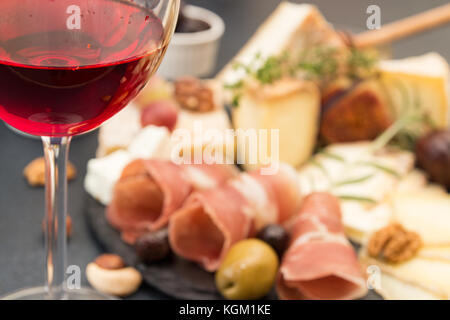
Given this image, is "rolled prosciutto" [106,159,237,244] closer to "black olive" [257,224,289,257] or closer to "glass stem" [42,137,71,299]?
"black olive" [257,224,289,257]

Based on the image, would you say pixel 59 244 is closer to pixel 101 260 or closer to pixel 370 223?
pixel 101 260

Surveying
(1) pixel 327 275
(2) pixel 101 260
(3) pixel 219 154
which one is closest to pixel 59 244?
(2) pixel 101 260

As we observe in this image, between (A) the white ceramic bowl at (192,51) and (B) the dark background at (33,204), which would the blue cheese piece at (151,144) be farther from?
(A) the white ceramic bowl at (192,51)

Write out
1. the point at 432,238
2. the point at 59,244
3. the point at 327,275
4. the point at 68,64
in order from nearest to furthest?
the point at 68,64 < the point at 59,244 < the point at 327,275 < the point at 432,238

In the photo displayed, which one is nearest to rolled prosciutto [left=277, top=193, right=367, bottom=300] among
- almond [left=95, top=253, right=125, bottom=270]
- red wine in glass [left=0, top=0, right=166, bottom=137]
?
almond [left=95, top=253, right=125, bottom=270]

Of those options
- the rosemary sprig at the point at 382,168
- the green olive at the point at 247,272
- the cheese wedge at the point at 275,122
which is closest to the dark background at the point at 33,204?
the green olive at the point at 247,272

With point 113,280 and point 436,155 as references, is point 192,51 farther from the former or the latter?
point 113,280

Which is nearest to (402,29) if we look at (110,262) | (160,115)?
(160,115)
